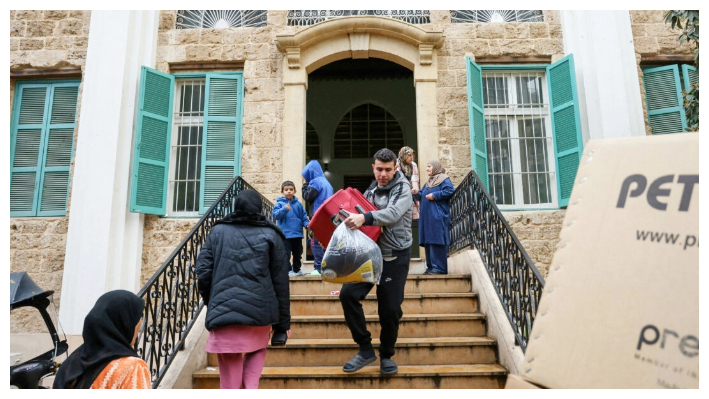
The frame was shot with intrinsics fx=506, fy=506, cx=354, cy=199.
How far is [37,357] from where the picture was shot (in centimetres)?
458

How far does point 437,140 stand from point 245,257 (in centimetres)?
491

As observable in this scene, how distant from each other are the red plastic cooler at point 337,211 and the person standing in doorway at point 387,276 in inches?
3.9

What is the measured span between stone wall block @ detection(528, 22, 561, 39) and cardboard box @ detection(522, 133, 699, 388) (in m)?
7.39

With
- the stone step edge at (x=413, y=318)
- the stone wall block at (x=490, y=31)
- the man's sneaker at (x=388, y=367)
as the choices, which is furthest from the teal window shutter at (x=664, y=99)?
the man's sneaker at (x=388, y=367)

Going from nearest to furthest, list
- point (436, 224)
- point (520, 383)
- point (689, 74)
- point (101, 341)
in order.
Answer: point (520, 383)
point (101, 341)
point (436, 224)
point (689, 74)

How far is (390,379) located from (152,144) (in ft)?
17.0

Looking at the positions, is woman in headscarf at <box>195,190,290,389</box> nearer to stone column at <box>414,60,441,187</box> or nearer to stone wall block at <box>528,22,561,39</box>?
stone column at <box>414,60,441,187</box>

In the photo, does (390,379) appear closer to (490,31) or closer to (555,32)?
(490,31)

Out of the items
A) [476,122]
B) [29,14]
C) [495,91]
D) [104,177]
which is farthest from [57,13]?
[495,91]

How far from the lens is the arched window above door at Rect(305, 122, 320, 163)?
1119cm

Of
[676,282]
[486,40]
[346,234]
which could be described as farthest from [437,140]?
[676,282]

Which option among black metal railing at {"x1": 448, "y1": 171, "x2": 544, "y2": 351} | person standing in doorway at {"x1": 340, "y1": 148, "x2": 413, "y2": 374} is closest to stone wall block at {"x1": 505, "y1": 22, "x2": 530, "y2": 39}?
black metal railing at {"x1": 448, "y1": 171, "x2": 544, "y2": 351}

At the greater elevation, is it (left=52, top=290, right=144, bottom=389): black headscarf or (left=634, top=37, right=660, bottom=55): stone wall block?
(left=634, top=37, right=660, bottom=55): stone wall block

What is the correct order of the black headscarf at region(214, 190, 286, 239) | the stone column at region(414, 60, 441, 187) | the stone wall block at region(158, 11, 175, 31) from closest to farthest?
the black headscarf at region(214, 190, 286, 239), the stone column at region(414, 60, 441, 187), the stone wall block at region(158, 11, 175, 31)
